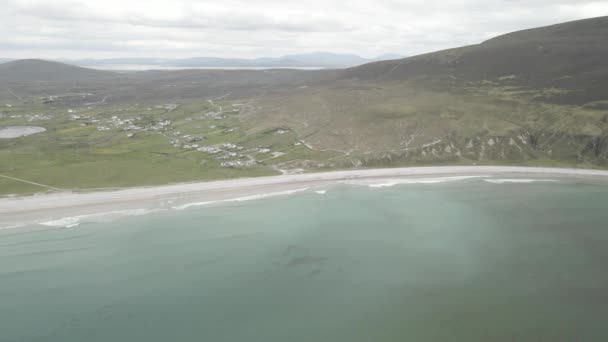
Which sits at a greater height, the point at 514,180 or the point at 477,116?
the point at 477,116

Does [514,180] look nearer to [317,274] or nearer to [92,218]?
[317,274]

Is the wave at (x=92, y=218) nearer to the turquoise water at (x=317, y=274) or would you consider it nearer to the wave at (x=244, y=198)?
the turquoise water at (x=317, y=274)

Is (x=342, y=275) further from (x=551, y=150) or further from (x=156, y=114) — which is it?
(x=156, y=114)

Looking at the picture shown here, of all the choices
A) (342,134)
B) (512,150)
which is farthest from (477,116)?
(342,134)

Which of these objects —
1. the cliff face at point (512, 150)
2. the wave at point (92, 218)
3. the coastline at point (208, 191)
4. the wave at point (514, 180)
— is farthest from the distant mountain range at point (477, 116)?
the wave at point (92, 218)

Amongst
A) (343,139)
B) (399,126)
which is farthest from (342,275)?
(399,126)
